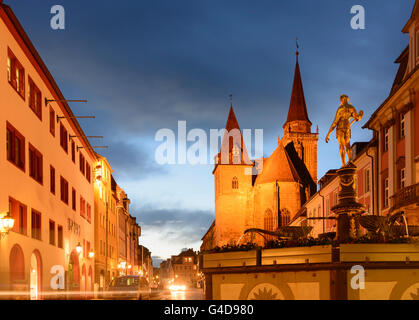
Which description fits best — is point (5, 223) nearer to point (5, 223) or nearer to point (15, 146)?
point (5, 223)

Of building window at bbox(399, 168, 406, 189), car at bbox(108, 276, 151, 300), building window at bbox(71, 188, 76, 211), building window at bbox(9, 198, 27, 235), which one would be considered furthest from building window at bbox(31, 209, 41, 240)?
building window at bbox(399, 168, 406, 189)

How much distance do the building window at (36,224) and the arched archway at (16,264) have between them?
2.14 m

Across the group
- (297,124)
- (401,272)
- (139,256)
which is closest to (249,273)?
(401,272)

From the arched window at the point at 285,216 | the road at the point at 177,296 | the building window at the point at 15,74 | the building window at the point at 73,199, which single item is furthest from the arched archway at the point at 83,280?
the arched window at the point at 285,216

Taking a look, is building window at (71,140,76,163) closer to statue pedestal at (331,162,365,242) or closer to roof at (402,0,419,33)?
roof at (402,0,419,33)

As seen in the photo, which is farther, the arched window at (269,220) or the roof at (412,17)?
the arched window at (269,220)

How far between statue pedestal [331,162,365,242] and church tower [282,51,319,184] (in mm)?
98932

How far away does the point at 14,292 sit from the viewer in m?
19.9

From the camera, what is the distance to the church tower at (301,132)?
109m

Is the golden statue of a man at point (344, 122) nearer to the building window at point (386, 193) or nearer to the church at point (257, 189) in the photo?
the building window at point (386, 193)

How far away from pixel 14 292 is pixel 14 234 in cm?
202

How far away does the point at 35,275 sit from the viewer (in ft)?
79.7

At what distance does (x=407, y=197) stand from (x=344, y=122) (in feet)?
52.9
